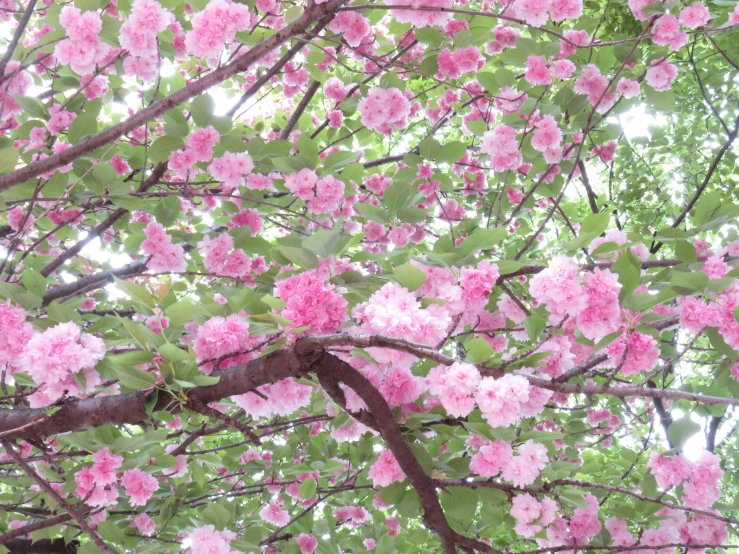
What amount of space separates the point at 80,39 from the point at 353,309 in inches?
63.9

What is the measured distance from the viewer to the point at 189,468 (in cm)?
344

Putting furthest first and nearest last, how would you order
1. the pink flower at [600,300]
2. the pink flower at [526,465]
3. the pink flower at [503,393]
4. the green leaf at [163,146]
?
1. the green leaf at [163,146]
2. the pink flower at [526,465]
3. the pink flower at [600,300]
4. the pink flower at [503,393]

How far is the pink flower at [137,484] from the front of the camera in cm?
220

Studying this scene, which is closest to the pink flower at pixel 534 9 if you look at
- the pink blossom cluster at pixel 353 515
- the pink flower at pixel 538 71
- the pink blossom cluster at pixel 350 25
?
the pink flower at pixel 538 71

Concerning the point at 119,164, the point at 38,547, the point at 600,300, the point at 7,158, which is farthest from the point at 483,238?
the point at 38,547

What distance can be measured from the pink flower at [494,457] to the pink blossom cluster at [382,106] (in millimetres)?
2073

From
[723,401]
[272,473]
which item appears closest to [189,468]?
[272,473]

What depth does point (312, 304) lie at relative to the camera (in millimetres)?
1597

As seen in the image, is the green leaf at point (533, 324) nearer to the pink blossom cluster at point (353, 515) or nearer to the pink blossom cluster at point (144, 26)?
the pink blossom cluster at point (144, 26)

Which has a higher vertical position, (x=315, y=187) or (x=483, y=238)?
(x=315, y=187)

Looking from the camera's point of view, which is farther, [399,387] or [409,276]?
[399,387]

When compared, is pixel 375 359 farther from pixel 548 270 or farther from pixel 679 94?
pixel 679 94

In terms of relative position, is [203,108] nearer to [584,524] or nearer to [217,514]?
[217,514]

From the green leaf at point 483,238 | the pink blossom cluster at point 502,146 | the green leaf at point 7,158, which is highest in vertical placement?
the pink blossom cluster at point 502,146
